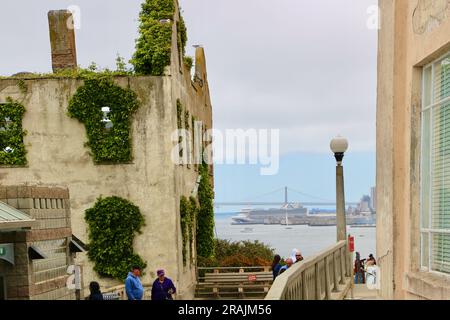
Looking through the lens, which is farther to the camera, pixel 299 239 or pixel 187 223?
pixel 299 239

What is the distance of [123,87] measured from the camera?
92.8ft

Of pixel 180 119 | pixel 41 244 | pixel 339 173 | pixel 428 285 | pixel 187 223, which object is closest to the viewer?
pixel 428 285

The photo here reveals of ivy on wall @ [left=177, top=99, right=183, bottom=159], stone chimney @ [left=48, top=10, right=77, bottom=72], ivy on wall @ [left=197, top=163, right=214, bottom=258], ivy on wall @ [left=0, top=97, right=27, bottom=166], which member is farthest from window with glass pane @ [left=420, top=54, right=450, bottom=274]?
ivy on wall @ [left=197, top=163, right=214, bottom=258]

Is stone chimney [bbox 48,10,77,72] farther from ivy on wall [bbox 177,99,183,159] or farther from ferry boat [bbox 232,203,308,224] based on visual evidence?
ferry boat [bbox 232,203,308,224]

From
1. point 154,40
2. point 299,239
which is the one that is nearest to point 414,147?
point 154,40

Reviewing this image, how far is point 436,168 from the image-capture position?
1019cm

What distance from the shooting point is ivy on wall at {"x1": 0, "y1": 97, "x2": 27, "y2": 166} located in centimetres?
2838

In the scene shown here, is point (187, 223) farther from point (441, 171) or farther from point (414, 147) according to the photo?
point (441, 171)

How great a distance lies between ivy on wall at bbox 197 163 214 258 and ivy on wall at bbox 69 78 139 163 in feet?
29.7

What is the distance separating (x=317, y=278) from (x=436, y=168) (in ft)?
9.59
